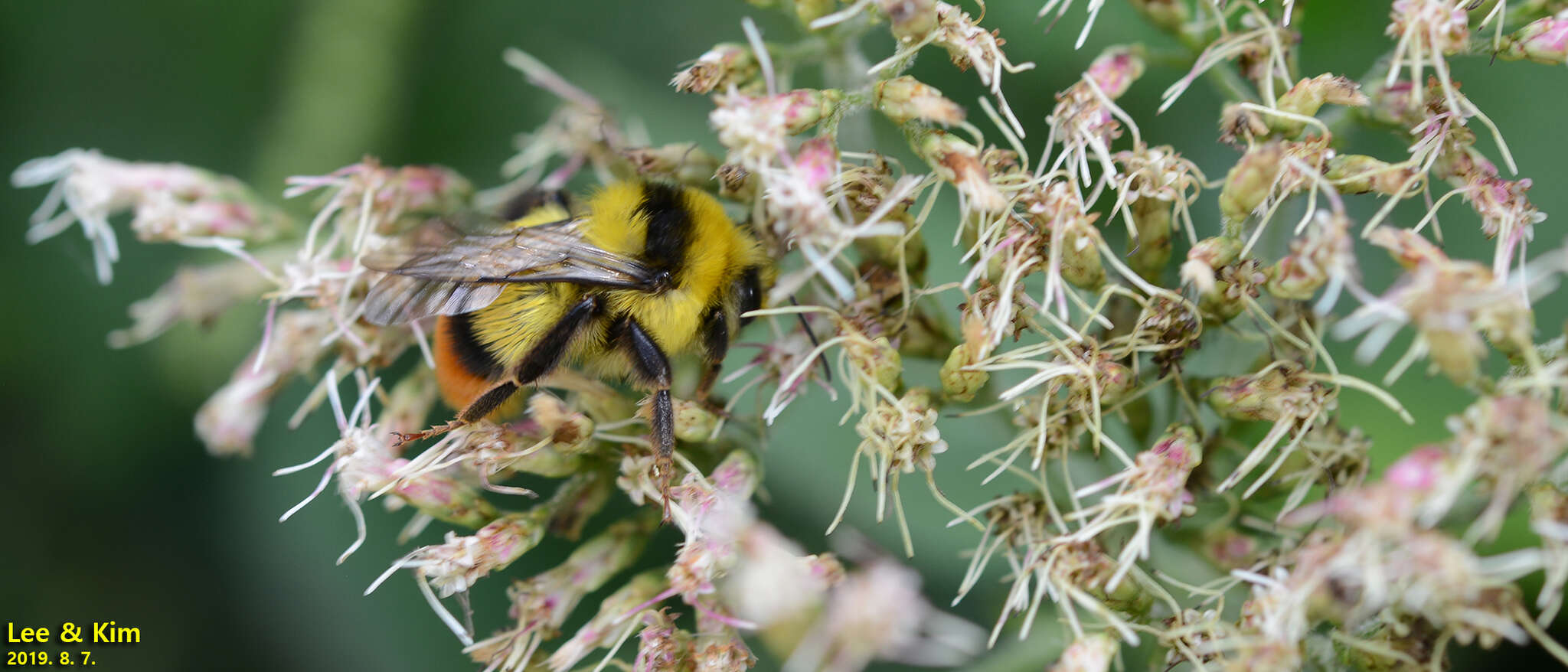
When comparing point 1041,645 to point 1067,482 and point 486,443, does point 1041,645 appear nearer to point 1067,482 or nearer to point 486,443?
point 1067,482

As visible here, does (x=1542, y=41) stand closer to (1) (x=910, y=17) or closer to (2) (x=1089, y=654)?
(1) (x=910, y=17)

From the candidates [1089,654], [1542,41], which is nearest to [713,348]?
[1089,654]

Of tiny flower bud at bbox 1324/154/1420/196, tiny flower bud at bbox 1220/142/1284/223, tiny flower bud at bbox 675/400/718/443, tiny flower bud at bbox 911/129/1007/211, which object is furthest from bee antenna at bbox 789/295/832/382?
tiny flower bud at bbox 1324/154/1420/196

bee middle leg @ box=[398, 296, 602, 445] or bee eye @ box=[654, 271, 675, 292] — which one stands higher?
bee eye @ box=[654, 271, 675, 292]

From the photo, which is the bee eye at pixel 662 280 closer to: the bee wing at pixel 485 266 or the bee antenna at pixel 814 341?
the bee wing at pixel 485 266

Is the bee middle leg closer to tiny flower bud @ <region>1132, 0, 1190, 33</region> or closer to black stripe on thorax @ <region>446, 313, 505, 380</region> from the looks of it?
black stripe on thorax @ <region>446, 313, 505, 380</region>
